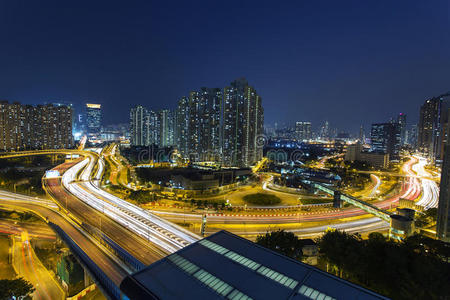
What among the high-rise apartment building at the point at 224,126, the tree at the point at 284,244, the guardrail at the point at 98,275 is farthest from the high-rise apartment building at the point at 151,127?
the tree at the point at 284,244

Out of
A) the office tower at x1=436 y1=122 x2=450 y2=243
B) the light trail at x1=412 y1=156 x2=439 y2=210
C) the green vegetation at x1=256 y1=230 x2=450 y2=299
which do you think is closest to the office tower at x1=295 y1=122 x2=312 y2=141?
the light trail at x1=412 y1=156 x2=439 y2=210

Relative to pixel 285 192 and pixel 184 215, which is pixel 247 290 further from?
pixel 285 192

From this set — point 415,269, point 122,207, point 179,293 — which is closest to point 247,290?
point 179,293

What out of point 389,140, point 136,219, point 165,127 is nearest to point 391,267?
point 136,219

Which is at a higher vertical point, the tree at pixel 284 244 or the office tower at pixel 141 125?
the office tower at pixel 141 125

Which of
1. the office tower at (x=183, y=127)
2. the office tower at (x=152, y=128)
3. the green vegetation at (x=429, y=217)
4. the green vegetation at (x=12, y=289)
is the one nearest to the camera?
the green vegetation at (x=12, y=289)

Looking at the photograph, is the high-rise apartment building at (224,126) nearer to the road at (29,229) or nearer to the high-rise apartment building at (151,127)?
the high-rise apartment building at (151,127)

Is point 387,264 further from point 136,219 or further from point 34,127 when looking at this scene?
point 34,127
